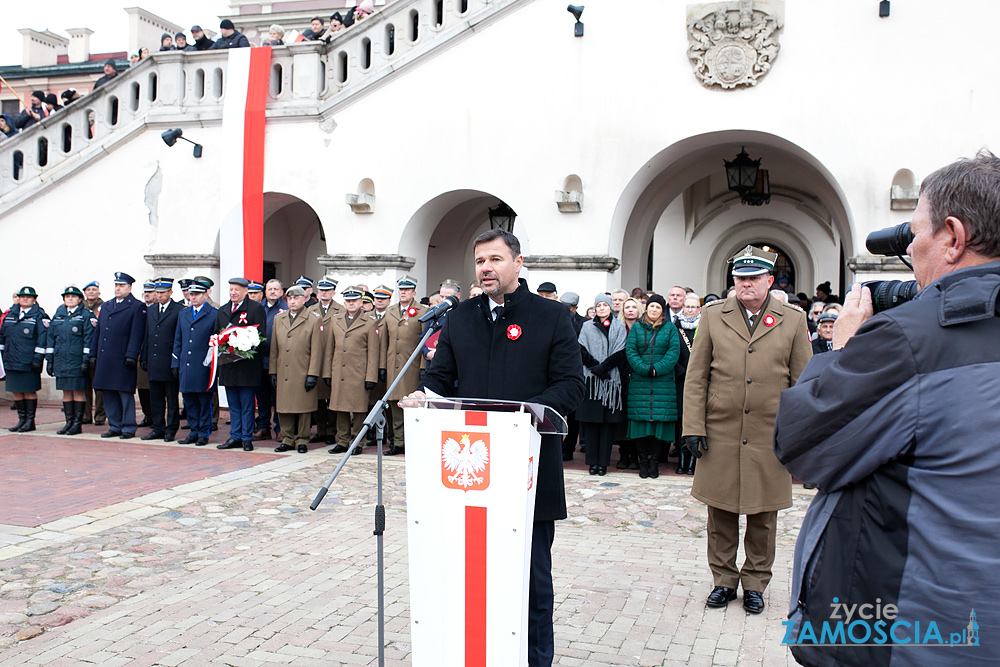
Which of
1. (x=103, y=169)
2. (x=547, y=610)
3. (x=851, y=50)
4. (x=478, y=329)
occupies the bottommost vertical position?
(x=547, y=610)

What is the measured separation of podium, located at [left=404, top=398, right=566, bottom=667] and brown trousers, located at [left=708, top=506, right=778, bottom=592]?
85.0 inches

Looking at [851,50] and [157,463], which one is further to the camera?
[851,50]

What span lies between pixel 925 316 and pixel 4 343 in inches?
495

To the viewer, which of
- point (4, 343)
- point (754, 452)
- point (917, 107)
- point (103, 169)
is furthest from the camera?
point (103, 169)

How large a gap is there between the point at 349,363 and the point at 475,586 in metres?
7.73

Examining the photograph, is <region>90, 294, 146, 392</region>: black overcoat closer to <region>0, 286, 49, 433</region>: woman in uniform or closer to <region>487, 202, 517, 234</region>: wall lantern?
<region>0, 286, 49, 433</region>: woman in uniform

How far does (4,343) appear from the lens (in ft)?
38.0

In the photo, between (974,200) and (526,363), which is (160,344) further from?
(974,200)

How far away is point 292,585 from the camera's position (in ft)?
16.8

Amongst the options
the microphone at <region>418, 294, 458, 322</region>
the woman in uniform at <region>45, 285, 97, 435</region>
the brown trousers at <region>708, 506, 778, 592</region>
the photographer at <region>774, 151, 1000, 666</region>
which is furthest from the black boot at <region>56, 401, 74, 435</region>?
the photographer at <region>774, 151, 1000, 666</region>

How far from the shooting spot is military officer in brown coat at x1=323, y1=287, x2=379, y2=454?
10516 mm

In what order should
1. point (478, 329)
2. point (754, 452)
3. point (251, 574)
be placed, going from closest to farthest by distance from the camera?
1. point (478, 329)
2. point (754, 452)
3. point (251, 574)

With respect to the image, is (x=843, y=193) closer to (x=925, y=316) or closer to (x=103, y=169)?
(x=925, y=316)

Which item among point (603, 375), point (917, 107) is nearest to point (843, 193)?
point (917, 107)
